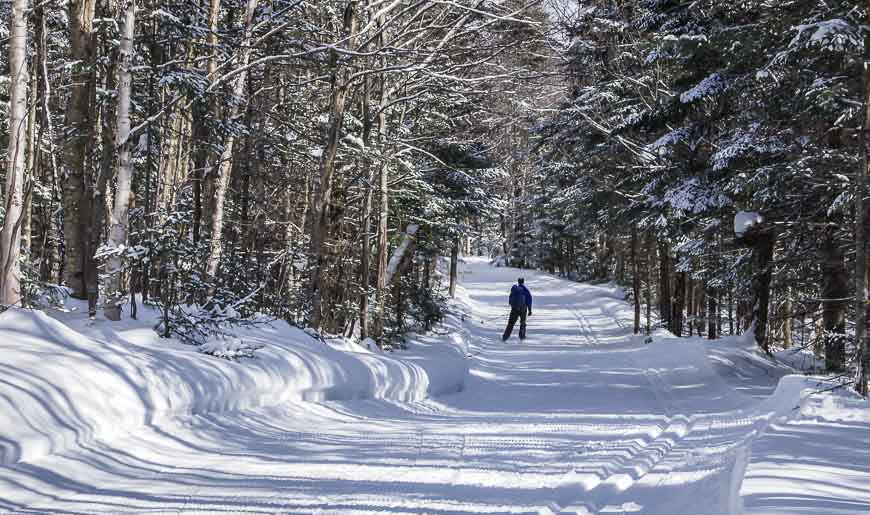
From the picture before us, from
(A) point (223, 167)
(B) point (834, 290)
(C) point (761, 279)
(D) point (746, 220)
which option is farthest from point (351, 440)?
(C) point (761, 279)

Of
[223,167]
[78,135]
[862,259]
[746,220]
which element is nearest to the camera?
[862,259]

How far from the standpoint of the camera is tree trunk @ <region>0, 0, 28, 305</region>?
761 centimetres

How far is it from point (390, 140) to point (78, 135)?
7361 mm

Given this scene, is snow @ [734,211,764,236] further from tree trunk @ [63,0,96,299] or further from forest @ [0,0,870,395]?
tree trunk @ [63,0,96,299]

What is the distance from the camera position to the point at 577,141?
23234mm

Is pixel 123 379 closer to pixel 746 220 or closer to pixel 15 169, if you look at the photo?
pixel 15 169

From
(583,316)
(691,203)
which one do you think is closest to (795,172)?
(691,203)

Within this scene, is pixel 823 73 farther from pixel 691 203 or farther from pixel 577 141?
pixel 577 141

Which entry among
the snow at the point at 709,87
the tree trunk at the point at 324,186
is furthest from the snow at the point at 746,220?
the tree trunk at the point at 324,186

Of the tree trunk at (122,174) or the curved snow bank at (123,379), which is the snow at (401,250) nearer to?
the curved snow bank at (123,379)

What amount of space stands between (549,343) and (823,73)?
493 inches

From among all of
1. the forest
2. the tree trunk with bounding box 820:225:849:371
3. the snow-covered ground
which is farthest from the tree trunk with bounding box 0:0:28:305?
the tree trunk with bounding box 820:225:849:371

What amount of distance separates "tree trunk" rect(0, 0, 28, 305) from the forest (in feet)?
0.10

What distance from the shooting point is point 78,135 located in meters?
9.70
